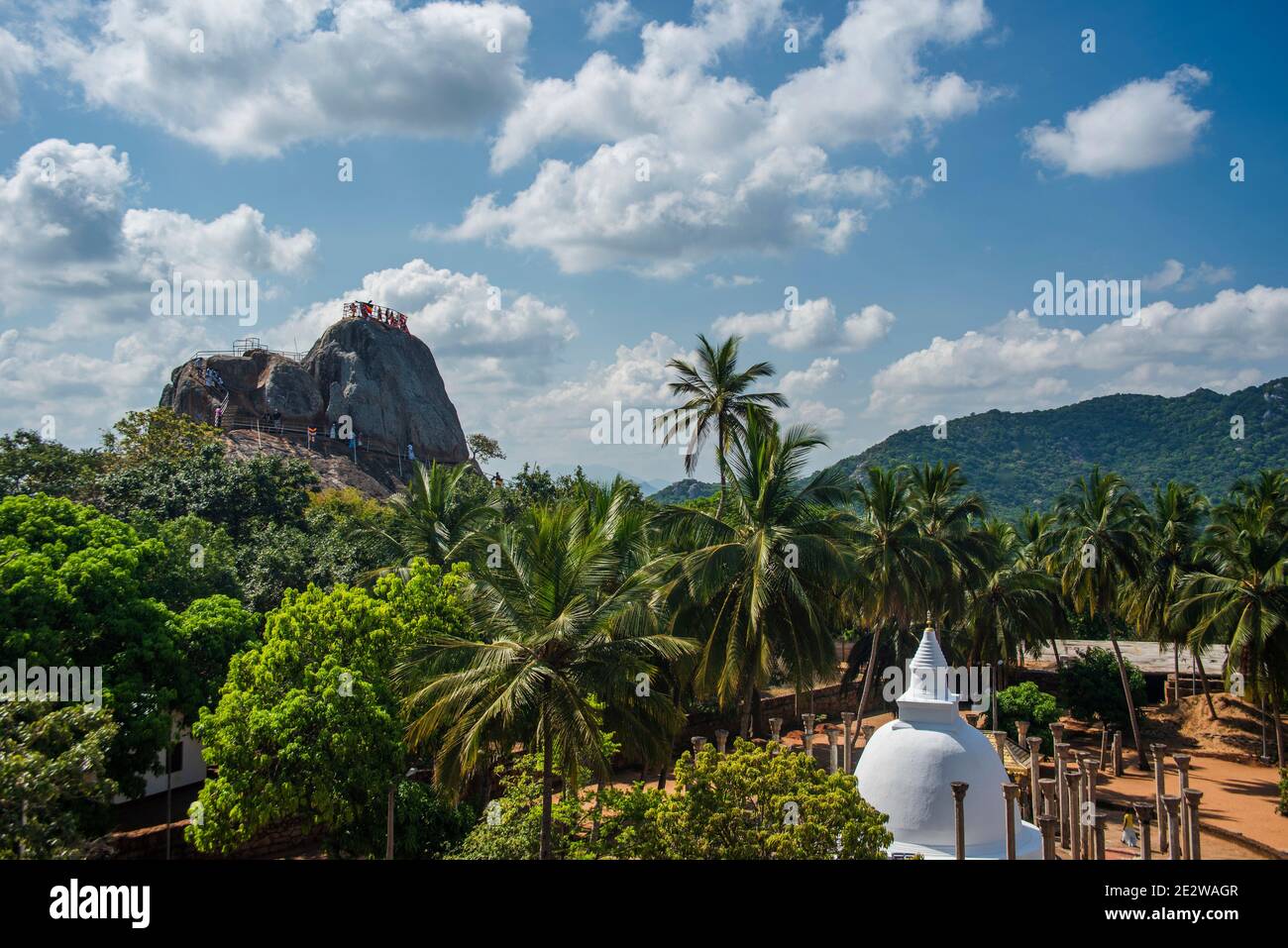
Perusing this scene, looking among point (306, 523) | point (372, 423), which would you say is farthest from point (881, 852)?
point (372, 423)

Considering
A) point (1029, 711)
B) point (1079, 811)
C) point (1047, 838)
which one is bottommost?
point (1029, 711)

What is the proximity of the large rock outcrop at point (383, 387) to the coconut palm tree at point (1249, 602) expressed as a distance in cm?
5957

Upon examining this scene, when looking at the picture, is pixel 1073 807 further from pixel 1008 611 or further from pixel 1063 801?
pixel 1008 611

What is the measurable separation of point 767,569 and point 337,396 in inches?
2332

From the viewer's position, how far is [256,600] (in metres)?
30.6

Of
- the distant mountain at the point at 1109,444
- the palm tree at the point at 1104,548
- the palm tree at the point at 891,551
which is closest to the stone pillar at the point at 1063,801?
the palm tree at the point at 891,551

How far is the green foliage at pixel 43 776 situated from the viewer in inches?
419

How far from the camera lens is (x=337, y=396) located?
7244 centimetres

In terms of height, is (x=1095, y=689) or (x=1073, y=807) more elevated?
(x=1073, y=807)

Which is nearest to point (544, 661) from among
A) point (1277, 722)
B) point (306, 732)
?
point (306, 732)

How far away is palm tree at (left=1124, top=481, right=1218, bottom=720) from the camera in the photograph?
39375 millimetres

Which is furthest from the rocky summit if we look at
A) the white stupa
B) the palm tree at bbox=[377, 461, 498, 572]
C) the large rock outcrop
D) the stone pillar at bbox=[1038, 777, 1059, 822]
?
the white stupa

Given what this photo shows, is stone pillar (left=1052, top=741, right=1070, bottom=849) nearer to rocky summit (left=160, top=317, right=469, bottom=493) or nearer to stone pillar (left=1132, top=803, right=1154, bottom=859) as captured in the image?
stone pillar (left=1132, top=803, right=1154, bottom=859)
